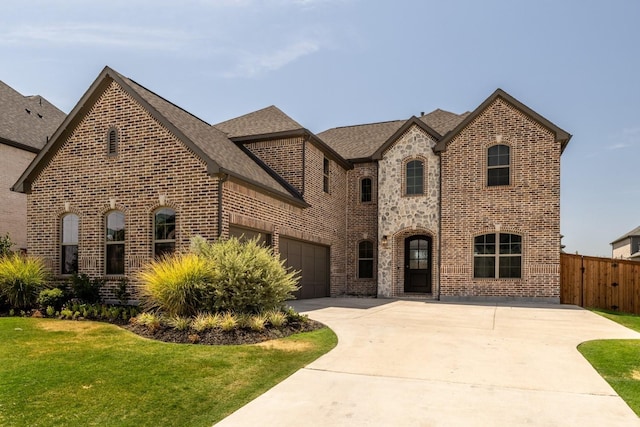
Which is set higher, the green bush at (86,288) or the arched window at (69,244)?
the arched window at (69,244)

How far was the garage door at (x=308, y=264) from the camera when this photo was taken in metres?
16.6

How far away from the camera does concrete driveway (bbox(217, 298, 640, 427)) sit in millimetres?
4938

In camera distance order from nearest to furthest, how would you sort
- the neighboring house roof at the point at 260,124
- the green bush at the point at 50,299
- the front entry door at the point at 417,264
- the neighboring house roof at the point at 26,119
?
1. the green bush at the point at 50,299
2. the neighboring house roof at the point at 260,124
3. the front entry door at the point at 417,264
4. the neighboring house roof at the point at 26,119

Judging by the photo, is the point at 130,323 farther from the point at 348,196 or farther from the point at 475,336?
the point at 348,196

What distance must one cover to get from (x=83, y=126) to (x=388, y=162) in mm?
11385

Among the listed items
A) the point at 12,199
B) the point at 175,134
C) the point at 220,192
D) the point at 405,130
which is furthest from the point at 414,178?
the point at 12,199

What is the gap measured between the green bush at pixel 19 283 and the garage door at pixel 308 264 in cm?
710

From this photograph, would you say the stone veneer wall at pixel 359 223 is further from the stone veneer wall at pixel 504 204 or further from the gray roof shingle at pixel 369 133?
the stone veneer wall at pixel 504 204

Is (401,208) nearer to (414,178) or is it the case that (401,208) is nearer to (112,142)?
(414,178)

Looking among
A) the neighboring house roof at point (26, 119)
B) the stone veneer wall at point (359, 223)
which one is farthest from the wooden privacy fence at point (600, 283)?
the neighboring house roof at point (26, 119)

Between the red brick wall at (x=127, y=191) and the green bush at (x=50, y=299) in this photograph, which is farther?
the red brick wall at (x=127, y=191)

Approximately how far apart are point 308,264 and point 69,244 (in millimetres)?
8162

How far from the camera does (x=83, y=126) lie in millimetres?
13742

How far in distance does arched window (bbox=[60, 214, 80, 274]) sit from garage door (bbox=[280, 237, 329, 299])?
20.3 ft
